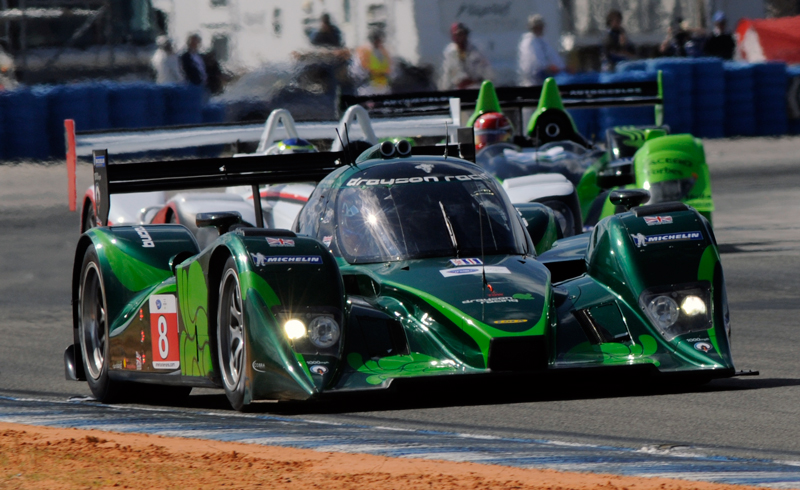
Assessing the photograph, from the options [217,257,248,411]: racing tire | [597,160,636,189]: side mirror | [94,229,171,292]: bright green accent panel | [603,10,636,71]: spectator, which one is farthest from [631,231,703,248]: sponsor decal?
[603,10,636,71]: spectator

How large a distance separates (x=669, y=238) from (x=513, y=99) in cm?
946

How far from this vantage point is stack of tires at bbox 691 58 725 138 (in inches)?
949

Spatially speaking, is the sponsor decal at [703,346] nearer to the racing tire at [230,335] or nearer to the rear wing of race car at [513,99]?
the racing tire at [230,335]

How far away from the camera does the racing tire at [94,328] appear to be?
7523mm

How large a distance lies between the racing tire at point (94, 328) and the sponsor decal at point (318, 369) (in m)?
1.70

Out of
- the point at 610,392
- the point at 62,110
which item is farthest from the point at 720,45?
the point at 610,392

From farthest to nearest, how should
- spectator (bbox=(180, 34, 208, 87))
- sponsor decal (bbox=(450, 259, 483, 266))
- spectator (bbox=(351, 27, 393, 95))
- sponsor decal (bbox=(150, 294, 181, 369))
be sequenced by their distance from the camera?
spectator (bbox=(351, 27, 393, 95)), spectator (bbox=(180, 34, 208, 87)), sponsor decal (bbox=(150, 294, 181, 369)), sponsor decal (bbox=(450, 259, 483, 266))

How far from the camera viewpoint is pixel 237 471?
501 cm

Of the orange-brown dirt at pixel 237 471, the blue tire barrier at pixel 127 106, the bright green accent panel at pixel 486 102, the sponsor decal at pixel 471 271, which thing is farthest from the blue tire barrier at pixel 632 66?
the orange-brown dirt at pixel 237 471

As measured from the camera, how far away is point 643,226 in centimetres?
713

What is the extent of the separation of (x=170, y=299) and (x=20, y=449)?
165 cm

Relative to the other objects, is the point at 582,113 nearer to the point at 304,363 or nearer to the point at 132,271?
the point at 132,271

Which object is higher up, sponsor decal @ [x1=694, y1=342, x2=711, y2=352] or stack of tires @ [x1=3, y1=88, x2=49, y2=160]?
stack of tires @ [x1=3, y1=88, x2=49, y2=160]

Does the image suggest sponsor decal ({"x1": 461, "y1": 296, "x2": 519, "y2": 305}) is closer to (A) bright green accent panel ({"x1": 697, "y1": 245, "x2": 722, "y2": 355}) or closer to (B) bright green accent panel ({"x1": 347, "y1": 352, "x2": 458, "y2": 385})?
(B) bright green accent panel ({"x1": 347, "y1": 352, "x2": 458, "y2": 385})
